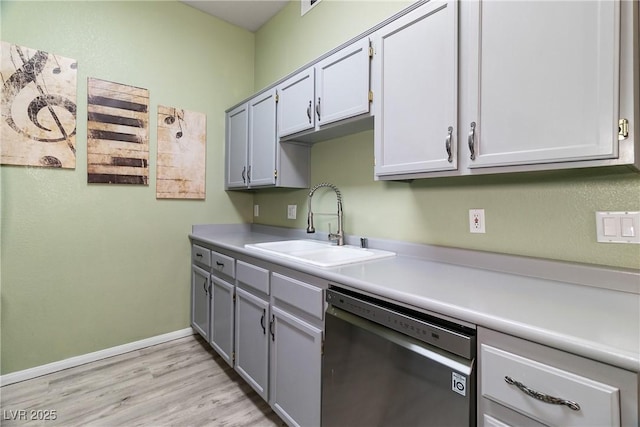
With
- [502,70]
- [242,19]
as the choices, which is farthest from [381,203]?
[242,19]

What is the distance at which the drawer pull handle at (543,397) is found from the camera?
664 mm

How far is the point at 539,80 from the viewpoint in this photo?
99 centimetres

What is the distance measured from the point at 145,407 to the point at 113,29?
8.80ft

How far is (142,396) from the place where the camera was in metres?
1.87

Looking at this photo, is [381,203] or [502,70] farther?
[381,203]

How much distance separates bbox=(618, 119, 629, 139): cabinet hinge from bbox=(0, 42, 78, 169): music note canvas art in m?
2.93

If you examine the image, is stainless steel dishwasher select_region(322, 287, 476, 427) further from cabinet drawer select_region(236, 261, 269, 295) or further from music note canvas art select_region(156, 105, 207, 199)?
music note canvas art select_region(156, 105, 207, 199)

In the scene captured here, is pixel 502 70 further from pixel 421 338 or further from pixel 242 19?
pixel 242 19

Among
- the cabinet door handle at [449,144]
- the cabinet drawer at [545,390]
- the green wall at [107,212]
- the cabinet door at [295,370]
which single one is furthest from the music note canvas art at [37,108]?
the cabinet drawer at [545,390]

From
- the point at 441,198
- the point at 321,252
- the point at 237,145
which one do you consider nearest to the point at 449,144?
the point at 441,198

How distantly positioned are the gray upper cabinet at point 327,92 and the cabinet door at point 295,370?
112 centimetres

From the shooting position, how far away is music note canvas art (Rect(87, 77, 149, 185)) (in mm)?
2236

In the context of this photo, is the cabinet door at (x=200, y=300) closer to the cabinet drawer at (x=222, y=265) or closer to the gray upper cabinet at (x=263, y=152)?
the cabinet drawer at (x=222, y=265)

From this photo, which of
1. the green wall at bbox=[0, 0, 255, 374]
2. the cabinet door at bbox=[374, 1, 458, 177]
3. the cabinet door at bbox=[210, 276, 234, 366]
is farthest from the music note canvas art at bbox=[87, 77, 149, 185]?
the cabinet door at bbox=[374, 1, 458, 177]
